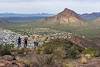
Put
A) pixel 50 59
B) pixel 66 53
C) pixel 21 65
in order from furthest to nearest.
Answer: pixel 66 53, pixel 50 59, pixel 21 65

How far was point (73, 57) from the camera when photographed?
4981 centimetres

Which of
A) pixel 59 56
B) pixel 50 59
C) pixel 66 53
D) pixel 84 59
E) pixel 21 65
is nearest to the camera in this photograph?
pixel 21 65

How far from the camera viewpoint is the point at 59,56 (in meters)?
47.8

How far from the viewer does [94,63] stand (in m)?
41.6

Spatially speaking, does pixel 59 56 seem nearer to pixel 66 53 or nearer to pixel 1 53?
pixel 66 53

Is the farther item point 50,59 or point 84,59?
point 84,59

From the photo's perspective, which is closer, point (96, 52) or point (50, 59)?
point (50, 59)

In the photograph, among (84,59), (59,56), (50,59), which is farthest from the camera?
(59,56)

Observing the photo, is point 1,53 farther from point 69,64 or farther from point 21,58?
point 69,64

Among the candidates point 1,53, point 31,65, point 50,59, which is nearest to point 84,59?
point 50,59

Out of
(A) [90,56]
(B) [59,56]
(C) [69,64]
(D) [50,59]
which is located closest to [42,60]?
(D) [50,59]

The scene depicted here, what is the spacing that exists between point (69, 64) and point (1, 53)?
33.9ft

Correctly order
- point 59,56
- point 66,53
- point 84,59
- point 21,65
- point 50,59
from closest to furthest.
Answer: point 21,65
point 50,59
point 84,59
point 59,56
point 66,53

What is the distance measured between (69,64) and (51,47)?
11475mm
